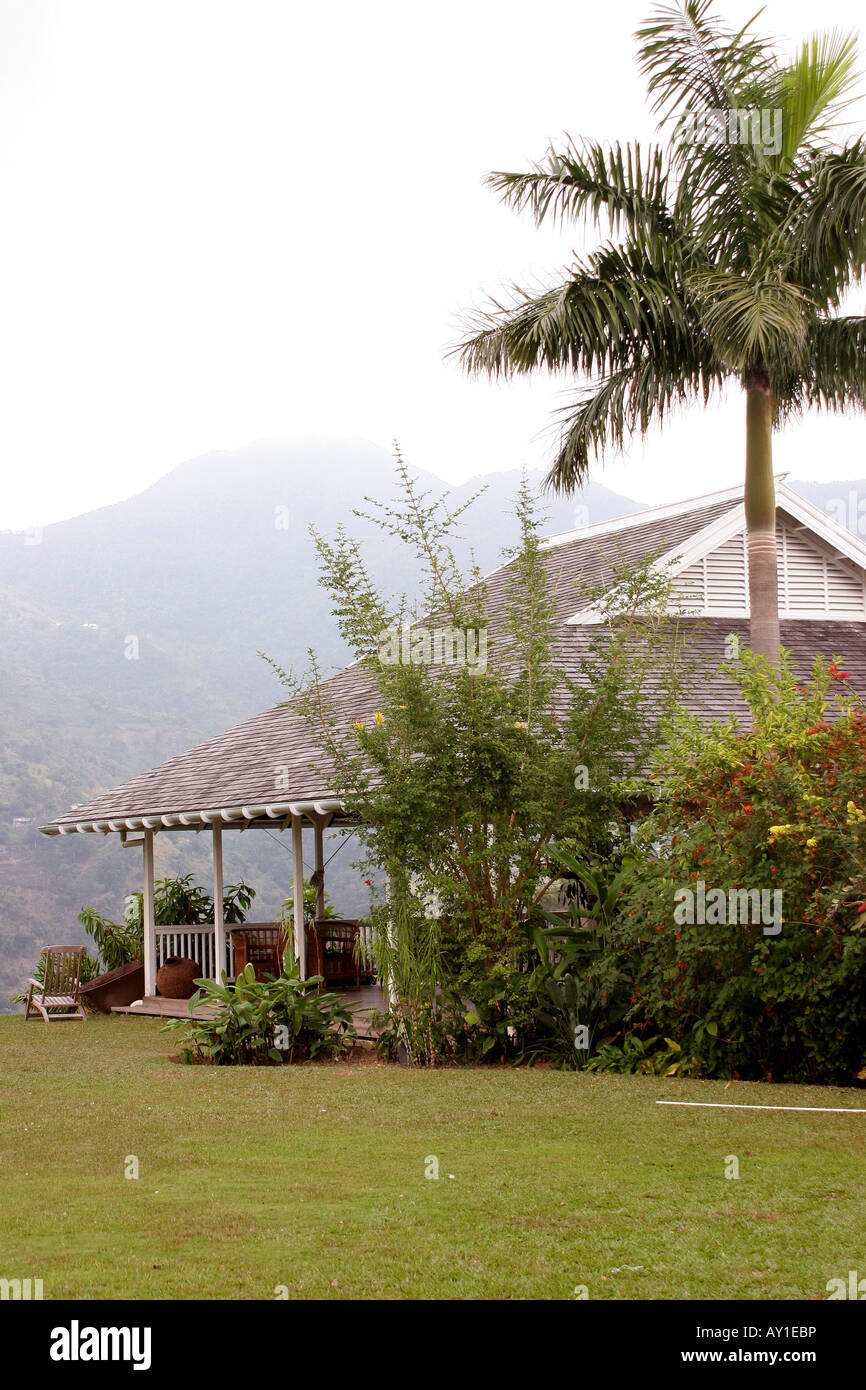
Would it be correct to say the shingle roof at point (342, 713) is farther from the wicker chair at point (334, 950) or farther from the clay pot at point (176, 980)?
the clay pot at point (176, 980)

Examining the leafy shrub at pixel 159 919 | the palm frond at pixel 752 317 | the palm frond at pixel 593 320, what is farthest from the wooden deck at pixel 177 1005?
the palm frond at pixel 752 317

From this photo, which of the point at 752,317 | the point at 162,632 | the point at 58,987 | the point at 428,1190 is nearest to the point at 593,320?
the point at 752,317

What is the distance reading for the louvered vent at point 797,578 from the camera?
18.2 m

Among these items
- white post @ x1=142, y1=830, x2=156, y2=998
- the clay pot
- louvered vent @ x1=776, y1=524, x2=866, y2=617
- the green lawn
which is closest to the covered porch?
white post @ x1=142, y1=830, x2=156, y2=998

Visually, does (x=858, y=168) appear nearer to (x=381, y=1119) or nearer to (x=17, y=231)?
(x=381, y=1119)

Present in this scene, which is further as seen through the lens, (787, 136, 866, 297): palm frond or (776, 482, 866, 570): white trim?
(776, 482, 866, 570): white trim

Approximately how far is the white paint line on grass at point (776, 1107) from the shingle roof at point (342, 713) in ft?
16.3

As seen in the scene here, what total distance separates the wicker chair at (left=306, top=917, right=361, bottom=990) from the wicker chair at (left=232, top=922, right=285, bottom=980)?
48cm

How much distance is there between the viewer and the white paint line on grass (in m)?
8.45

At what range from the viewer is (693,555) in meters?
17.9

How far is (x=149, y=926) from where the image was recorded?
18672mm

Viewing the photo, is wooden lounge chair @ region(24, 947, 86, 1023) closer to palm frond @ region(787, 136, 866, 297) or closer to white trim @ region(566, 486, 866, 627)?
white trim @ region(566, 486, 866, 627)

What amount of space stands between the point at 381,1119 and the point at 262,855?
46190 millimetres

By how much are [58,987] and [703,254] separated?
1328 cm
